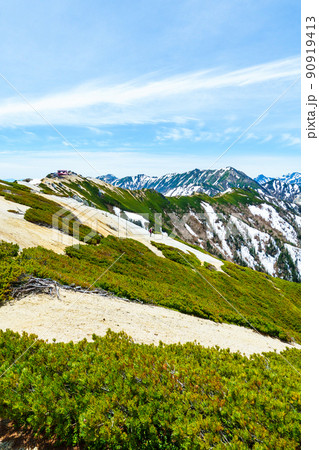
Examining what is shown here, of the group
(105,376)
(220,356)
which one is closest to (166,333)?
(220,356)

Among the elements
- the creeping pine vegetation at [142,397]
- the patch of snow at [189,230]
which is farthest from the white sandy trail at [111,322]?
the patch of snow at [189,230]

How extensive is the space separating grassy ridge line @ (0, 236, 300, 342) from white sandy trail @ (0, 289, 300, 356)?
51.5 inches

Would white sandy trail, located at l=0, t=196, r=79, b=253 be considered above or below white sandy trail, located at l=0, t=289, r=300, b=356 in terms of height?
above

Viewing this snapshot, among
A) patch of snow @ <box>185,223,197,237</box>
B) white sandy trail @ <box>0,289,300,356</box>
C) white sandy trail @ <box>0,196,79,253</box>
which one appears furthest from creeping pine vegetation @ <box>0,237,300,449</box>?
patch of snow @ <box>185,223,197,237</box>

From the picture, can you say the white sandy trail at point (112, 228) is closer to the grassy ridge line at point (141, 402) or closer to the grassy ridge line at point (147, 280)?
the grassy ridge line at point (147, 280)

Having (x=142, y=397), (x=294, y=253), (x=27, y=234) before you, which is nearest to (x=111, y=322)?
(x=142, y=397)

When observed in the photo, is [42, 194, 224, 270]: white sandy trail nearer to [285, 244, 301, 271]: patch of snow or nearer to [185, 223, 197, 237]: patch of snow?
[185, 223, 197, 237]: patch of snow

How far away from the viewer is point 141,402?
17.7 ft

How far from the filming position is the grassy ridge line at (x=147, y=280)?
15.8 meters

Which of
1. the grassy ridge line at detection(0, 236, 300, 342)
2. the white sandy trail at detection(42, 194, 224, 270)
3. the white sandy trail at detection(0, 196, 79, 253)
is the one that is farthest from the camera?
the white sandy trail at detection(42, 194, 224, 270)

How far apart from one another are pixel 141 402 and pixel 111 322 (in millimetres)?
7034

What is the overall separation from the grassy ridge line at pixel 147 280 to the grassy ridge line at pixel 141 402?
26.3 ft

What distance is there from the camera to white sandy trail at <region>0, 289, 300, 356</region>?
10.4 meters

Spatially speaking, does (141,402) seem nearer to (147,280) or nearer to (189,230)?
(147,280)
